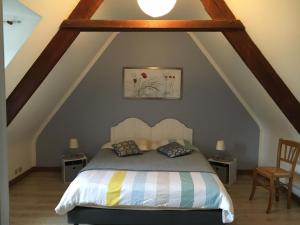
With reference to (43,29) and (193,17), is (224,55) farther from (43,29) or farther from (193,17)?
(43,29)

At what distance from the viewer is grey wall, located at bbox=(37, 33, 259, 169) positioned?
4.94 metres

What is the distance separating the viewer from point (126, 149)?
4.26 metres

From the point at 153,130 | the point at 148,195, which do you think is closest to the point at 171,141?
the point at 153,130

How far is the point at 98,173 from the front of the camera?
10.9 feet

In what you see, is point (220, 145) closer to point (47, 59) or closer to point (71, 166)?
point (71, 166)

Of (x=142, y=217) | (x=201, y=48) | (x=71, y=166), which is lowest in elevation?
(x=142, y=217)

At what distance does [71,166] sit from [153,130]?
1449mm

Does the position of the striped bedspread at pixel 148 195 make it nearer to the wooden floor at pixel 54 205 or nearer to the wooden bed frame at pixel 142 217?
the wooden bed frame at pixel 142 217

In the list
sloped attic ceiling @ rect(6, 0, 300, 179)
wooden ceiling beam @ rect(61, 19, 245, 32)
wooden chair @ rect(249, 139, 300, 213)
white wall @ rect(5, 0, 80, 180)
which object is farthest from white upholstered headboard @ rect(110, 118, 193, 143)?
wooden ceiling beam @ rect(61, 19, 245, 32)

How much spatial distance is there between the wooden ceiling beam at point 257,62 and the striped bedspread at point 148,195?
1133 mm

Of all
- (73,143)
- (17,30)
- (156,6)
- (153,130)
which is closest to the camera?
(156,6)

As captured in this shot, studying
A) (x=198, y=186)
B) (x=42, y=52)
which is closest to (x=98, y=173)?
(x=198, y=186)

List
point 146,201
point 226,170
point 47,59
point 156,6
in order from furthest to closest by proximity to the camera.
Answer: point 226,170, point 47,59, point 146,201, point 156,6

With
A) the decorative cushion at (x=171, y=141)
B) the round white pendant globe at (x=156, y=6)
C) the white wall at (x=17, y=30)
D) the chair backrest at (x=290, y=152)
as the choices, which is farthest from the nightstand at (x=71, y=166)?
the round white pendant globe at (x=156, y=6)
